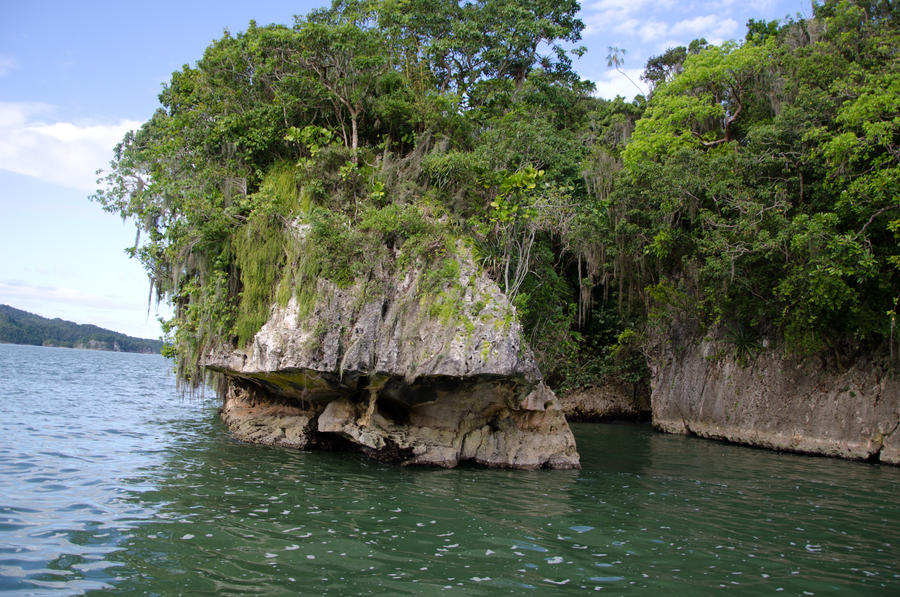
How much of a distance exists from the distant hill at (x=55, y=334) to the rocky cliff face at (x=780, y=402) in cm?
10091

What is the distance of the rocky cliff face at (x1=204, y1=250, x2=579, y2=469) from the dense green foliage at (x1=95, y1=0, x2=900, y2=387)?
2.34 feet

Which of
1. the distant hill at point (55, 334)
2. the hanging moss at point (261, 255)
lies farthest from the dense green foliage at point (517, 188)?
the distant hill at point (55, 334)

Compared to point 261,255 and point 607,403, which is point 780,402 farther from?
point 261,255

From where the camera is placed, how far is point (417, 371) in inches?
450

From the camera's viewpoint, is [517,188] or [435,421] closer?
[435,421]

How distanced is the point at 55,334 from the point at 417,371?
11472 centimetres

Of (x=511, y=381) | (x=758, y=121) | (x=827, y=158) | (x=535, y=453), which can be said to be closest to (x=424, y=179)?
(x=511, y=381)

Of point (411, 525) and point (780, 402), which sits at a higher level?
point (780, 402)

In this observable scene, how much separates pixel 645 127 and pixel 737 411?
1017 centimetres

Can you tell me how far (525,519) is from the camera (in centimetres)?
808

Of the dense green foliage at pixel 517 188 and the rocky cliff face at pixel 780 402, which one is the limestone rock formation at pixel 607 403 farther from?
the dense green foliage at pixel 517 188

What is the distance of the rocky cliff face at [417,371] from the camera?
11.5 meters

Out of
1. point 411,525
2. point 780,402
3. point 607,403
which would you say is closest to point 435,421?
point 411,525

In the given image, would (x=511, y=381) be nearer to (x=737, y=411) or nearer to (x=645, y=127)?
(x=737, y=411)
